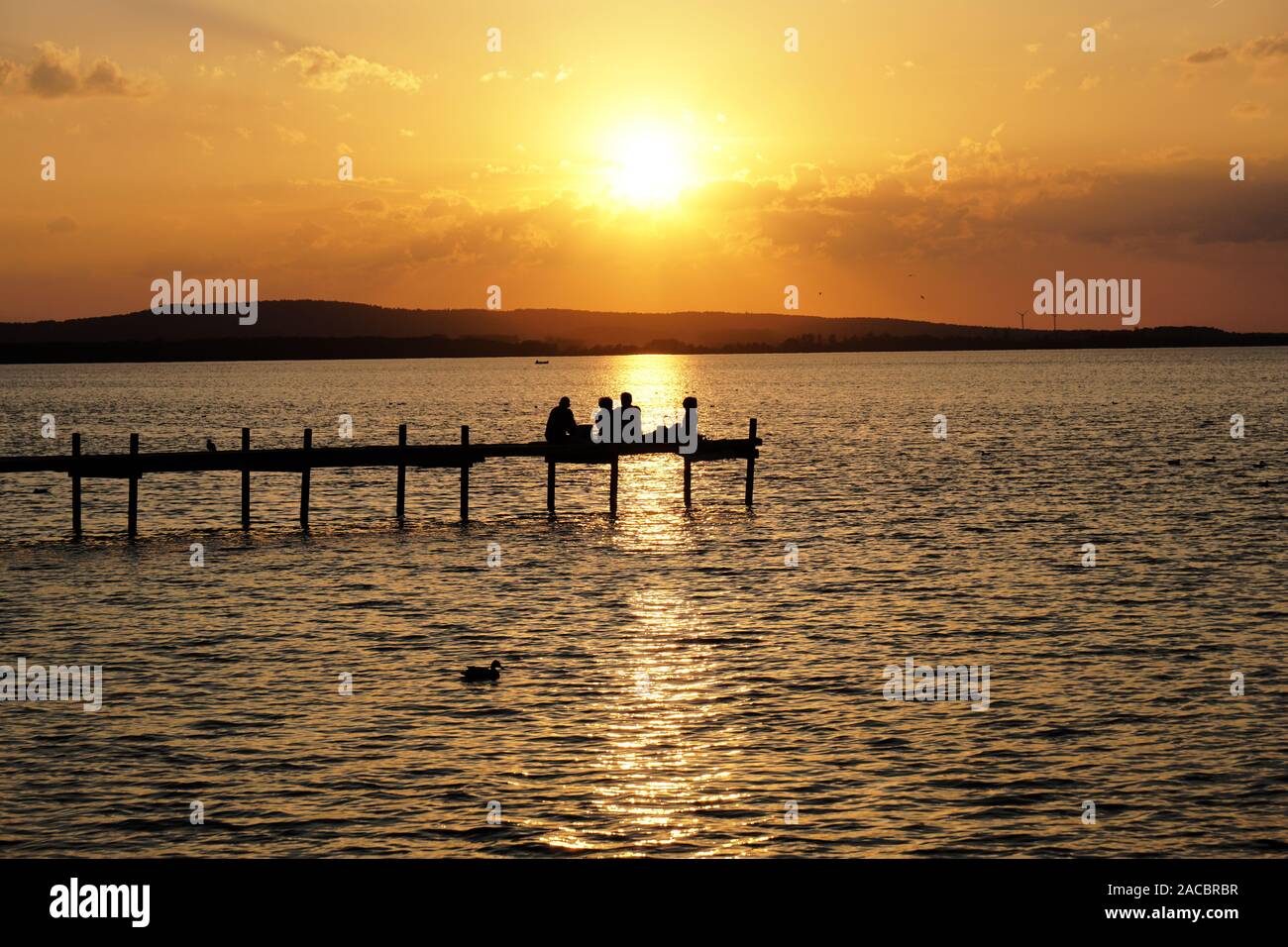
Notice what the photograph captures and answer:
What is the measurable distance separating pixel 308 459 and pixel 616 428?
891cm

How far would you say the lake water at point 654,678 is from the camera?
1378 centimetres

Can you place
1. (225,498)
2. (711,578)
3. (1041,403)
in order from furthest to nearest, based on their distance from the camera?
(1041,403) → (225,498) → (711,578)

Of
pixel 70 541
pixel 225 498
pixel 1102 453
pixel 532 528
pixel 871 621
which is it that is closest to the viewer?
pixel 871 621

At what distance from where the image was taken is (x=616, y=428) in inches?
1617

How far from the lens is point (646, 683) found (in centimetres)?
2006

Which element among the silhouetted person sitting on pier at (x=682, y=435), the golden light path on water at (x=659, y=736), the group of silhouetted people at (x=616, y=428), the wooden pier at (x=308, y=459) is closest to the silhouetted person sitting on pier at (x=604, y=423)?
the group of silhouetted people at (x=616, y=428)

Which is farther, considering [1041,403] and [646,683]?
[1041,403]

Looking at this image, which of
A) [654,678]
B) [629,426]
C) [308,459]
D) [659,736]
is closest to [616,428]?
Answer: [629,426]

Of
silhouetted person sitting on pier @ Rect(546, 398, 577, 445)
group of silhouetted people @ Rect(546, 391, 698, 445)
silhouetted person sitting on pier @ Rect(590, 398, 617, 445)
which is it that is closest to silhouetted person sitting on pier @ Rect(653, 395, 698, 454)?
group of silhouetted people @ Rect(546, 391, 698, 445)

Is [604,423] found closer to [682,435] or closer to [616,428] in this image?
[616,428]

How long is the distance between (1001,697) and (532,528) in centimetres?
2504

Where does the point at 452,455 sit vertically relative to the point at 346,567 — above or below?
above
